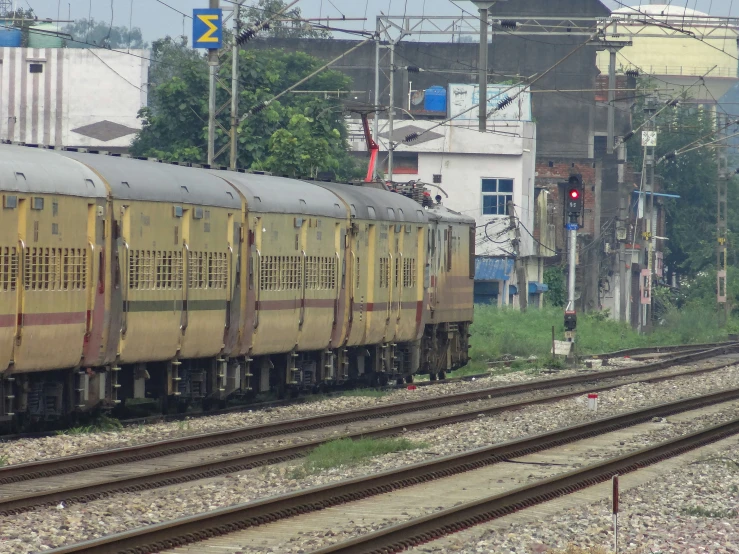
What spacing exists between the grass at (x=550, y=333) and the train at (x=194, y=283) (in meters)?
7.47

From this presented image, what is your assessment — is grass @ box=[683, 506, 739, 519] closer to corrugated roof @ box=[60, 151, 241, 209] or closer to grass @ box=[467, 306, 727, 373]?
corrugated roof @ box=[60, 151, 241, 209]

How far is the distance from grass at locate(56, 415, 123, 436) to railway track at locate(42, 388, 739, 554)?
4.70 m

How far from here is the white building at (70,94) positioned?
62.8m

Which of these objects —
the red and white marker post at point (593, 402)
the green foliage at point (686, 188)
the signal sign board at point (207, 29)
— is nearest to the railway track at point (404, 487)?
the red and white marker post at point (593, 402)

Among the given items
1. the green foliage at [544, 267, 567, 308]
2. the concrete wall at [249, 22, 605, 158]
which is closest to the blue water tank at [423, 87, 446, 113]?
the concrete wall at [249, 22, 605, 158]

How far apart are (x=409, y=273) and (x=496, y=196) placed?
36047 mm

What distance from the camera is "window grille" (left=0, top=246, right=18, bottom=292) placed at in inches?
545

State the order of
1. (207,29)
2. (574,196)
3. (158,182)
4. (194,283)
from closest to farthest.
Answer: (158,182) < (194,283) < (207,29) < (574,196)

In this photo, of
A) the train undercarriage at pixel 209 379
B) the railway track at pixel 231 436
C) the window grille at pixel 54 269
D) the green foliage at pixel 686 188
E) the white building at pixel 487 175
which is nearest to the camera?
the railway track at pixel 231 436

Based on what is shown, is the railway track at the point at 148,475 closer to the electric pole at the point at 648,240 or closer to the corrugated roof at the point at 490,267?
the electric pole at the point at 648,240

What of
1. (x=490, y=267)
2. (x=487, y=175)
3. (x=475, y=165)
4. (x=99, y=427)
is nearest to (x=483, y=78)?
(x=99, y=427)

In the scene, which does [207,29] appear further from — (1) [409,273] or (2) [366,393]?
(2) [366,393]

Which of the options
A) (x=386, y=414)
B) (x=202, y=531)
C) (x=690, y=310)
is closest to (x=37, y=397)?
(x=386, y=414)

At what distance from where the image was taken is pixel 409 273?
2461 centimetres
